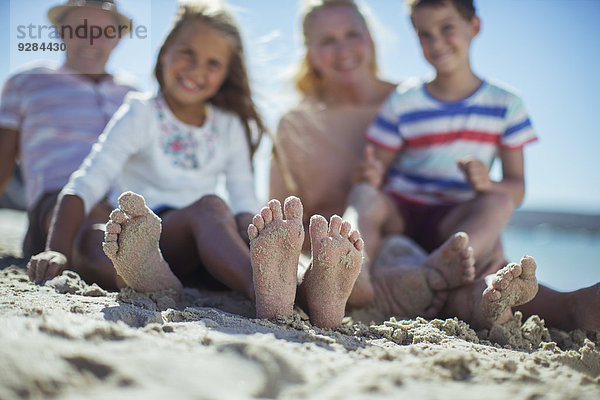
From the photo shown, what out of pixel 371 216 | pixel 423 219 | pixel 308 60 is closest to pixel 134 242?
pixel 371 216

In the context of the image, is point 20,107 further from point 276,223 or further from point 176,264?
point 276,223

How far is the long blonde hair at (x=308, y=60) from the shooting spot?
3.11m

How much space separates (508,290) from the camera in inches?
53.7

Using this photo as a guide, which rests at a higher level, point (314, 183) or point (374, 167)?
point (374, 167)

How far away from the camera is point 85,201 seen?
1827 mm

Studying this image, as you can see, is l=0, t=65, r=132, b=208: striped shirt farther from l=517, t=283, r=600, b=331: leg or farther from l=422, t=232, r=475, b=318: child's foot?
l=517, t=283, r=600, b=331: leg

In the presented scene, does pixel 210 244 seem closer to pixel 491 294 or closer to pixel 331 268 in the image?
pixel 331 268

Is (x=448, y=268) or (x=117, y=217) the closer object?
(x=117, y=217)

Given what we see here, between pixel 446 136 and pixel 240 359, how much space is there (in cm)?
187

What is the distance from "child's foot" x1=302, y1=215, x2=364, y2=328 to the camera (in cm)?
129

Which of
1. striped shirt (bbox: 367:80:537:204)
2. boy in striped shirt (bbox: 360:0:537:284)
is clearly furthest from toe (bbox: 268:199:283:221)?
striped shirt (bbox: 367:80:537:204)

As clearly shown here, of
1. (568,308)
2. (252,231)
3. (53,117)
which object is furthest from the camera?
(53,117)

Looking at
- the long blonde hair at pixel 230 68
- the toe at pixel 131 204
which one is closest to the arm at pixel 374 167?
the long blonde hair at pixel 230 68

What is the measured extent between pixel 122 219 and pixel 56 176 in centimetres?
125
